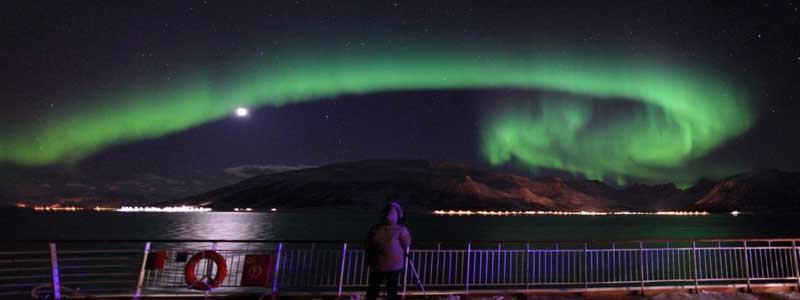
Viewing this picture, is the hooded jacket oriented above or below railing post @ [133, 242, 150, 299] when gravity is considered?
above

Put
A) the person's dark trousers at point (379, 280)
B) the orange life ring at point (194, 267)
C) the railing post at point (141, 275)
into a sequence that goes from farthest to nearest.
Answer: the orange life ring at point (194, 267), the railing post at point (141, 275), the person's dark trousers at point (379, 280)

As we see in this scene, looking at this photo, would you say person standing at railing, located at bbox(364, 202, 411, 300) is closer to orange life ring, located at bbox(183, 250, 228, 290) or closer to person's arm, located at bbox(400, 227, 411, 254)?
person's arm, located at bbox(400, 227, 411, 254)

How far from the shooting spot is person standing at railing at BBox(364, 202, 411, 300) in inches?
309

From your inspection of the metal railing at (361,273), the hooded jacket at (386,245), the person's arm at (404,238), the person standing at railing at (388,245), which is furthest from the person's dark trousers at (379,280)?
the metal railing at (361,273)

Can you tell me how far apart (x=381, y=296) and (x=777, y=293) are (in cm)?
928

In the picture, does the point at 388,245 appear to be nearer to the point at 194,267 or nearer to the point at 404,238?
the point at 404,238

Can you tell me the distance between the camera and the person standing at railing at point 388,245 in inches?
309

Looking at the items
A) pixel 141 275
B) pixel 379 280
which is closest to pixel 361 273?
pixel 379 280

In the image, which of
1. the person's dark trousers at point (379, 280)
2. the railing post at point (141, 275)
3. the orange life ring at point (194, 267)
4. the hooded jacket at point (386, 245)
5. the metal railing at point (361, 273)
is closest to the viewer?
the hooded jacket at point (386, 245)

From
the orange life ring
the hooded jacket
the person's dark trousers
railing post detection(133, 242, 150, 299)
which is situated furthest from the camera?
the orange life ring

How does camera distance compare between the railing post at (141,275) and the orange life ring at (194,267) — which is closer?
the railing post at (141,275)

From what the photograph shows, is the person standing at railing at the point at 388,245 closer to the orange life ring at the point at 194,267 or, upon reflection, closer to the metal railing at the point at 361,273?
the metal railing at the point at 361,273

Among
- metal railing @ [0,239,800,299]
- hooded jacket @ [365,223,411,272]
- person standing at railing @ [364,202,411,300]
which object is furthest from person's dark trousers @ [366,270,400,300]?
metal railing @ [0,239,800,299]

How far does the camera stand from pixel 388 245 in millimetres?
7832
